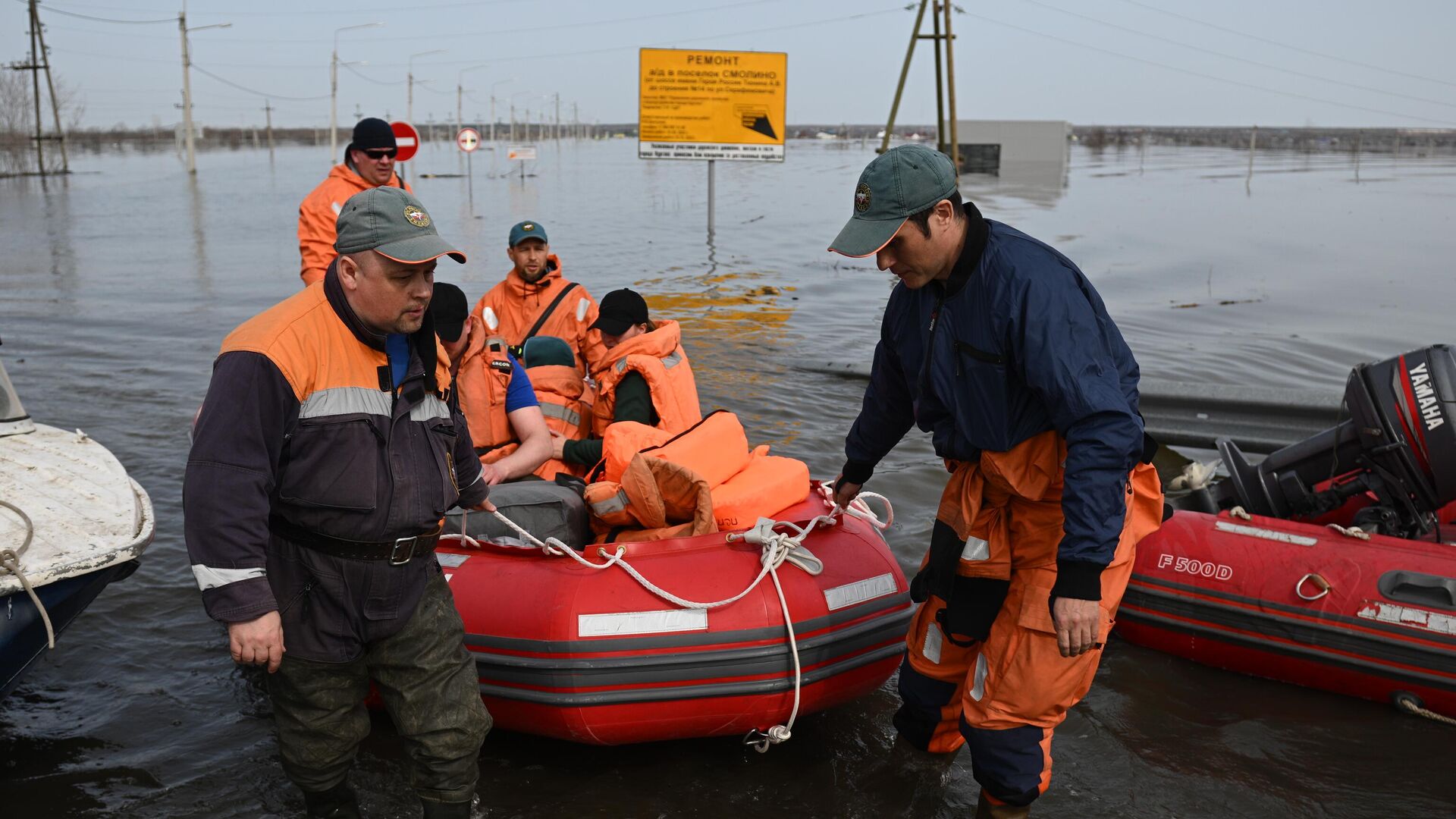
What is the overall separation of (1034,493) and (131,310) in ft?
42.5

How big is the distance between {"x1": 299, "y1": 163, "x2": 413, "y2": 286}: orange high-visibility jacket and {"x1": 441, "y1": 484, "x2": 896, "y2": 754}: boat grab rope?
265cm

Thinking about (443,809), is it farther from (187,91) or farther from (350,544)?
(187,91)

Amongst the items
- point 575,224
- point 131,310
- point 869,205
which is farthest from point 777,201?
point 869,205

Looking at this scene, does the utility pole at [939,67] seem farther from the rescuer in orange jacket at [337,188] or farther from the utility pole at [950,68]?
the rescuer in orange jacket at [337,188]

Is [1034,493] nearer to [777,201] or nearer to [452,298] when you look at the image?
[452,298]

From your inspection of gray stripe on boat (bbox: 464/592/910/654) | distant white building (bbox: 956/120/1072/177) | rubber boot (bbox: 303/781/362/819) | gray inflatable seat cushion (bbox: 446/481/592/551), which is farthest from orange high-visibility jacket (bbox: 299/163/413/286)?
distant white building (bbox: 956/120/1072/177)

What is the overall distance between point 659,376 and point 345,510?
2.30 meters

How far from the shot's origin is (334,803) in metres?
3.06

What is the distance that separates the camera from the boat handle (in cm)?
438

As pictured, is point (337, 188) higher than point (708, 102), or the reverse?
point (708, 102)

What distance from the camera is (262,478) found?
8.00 ft

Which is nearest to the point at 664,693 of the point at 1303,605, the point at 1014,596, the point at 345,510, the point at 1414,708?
the point at 1014,596

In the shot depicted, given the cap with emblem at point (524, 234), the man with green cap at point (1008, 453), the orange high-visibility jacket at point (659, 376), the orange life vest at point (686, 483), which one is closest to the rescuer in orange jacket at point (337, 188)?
the cap with emblem at point (524, 234)

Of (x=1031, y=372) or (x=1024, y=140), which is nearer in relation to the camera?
(x=1031, y=372)
